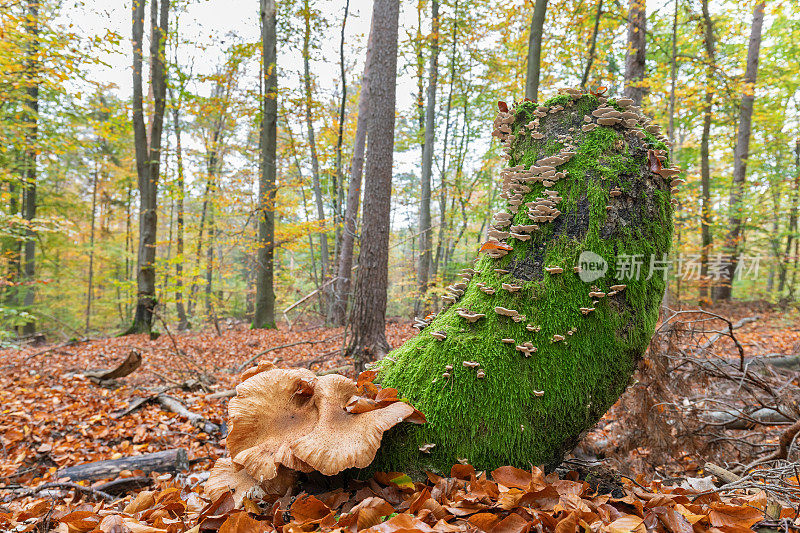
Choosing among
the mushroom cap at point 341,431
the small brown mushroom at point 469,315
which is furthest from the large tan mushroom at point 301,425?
the small brown mushroom at point 469,315

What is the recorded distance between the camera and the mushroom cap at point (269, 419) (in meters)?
1.69

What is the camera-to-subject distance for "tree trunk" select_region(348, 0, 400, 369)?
5.80 meters

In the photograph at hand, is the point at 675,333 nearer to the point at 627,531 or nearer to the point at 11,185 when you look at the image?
the point at 627,531

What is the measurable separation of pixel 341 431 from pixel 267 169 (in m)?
11.1

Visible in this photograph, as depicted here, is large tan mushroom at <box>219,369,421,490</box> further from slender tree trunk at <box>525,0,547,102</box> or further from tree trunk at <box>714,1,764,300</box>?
tree trunk at <box>714,1,764,300</box>

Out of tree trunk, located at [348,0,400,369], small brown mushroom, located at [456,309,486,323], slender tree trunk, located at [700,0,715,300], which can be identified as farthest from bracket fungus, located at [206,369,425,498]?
slender tree trunk, located at [700,0,715,300]

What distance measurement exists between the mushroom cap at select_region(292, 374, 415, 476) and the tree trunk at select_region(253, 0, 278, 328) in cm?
1005

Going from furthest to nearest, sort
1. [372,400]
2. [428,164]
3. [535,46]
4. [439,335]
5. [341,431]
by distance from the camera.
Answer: [428,164] → [535,46] → [439,335] → [372,400] → [341,431]

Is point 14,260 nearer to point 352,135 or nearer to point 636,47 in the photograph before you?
point 352,135

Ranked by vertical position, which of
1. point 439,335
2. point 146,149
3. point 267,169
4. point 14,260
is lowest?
point 14,260

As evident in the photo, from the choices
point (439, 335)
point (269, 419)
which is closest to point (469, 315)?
point (439, 335)

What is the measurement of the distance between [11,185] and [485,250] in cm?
1763

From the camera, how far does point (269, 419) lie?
1887 mm

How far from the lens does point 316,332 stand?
425 inches
